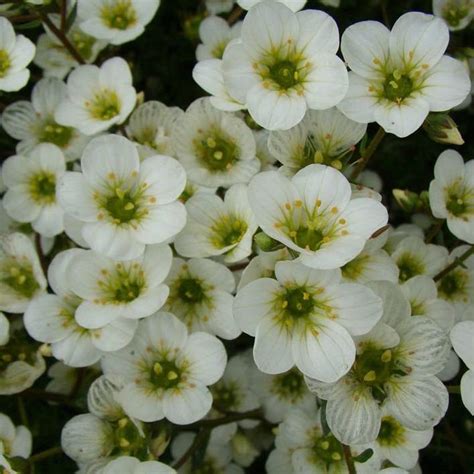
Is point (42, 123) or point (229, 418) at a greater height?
point (42, 123)

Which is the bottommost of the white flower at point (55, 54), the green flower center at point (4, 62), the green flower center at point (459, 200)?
the white flower at point (55, 54)

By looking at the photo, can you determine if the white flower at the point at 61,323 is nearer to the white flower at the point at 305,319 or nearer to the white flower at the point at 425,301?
the white flower at the point at 305,319

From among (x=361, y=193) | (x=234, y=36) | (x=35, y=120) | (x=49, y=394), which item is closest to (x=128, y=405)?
(x=49, y=394)

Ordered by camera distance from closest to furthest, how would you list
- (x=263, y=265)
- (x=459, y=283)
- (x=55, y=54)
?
(x=263, y=265), (x=459, y=283), (x=55, y=54)

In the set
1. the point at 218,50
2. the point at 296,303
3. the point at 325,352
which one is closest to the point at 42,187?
the point at 218,50

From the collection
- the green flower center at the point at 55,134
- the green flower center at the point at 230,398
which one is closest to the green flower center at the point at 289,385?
the green flower center at the point at 230,398

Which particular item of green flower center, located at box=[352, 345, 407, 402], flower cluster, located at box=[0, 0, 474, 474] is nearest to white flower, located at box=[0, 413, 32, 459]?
flower cluster, located at box=[0, 0, 474, 474]

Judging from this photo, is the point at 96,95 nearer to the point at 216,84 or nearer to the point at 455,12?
the point at 216,84
